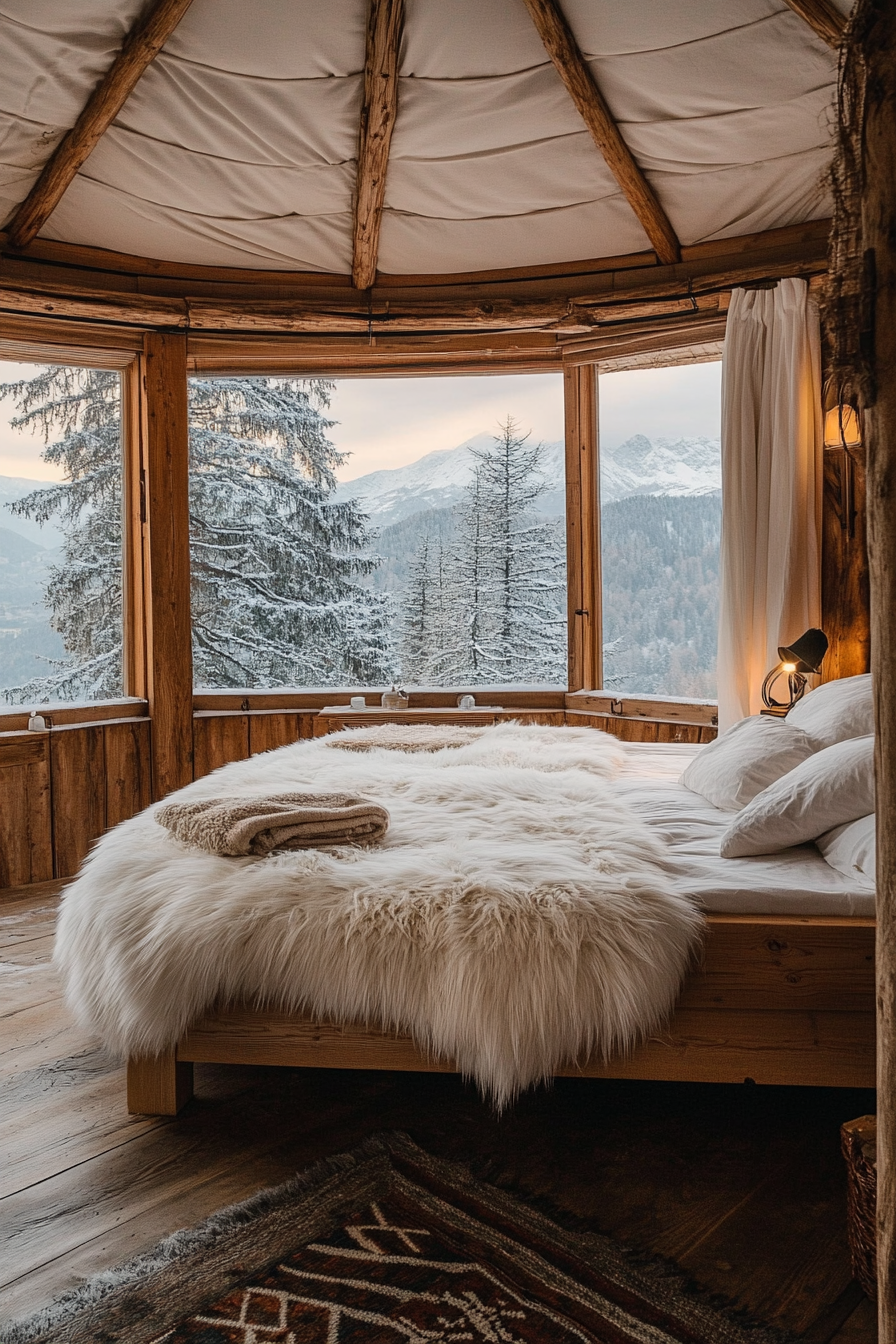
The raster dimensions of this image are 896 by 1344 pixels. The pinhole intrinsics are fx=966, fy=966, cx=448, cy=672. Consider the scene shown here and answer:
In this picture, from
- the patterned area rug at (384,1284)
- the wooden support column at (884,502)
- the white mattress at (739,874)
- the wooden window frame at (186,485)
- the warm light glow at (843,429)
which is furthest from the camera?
the wooden window frame at (186,485)

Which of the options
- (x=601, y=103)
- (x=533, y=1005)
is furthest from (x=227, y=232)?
(x=533, y=1005)

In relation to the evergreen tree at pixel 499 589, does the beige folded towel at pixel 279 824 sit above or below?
below

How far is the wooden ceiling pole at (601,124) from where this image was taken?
3197 mm

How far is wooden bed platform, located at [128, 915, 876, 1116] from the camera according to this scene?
1.80 metres

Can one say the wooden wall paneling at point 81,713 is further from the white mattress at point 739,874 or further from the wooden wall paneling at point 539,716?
the white mattress at point 739,874

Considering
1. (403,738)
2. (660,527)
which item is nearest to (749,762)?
(403,738)

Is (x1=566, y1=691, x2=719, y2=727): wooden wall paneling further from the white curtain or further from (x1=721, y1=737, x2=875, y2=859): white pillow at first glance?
(x1=721, y1=737, x2=875, y2=859): white pillow

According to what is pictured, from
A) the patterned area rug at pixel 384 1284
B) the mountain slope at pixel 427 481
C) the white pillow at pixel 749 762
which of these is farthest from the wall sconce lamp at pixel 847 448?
the patterned area rug at pixel 384 1284

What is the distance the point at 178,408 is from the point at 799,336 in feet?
9.40

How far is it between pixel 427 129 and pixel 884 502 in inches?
130

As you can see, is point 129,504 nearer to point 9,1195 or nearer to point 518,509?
point 518,509

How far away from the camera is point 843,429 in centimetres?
391

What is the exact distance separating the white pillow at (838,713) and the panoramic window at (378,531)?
7.52 ft

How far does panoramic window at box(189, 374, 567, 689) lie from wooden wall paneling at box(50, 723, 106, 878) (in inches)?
31.6
